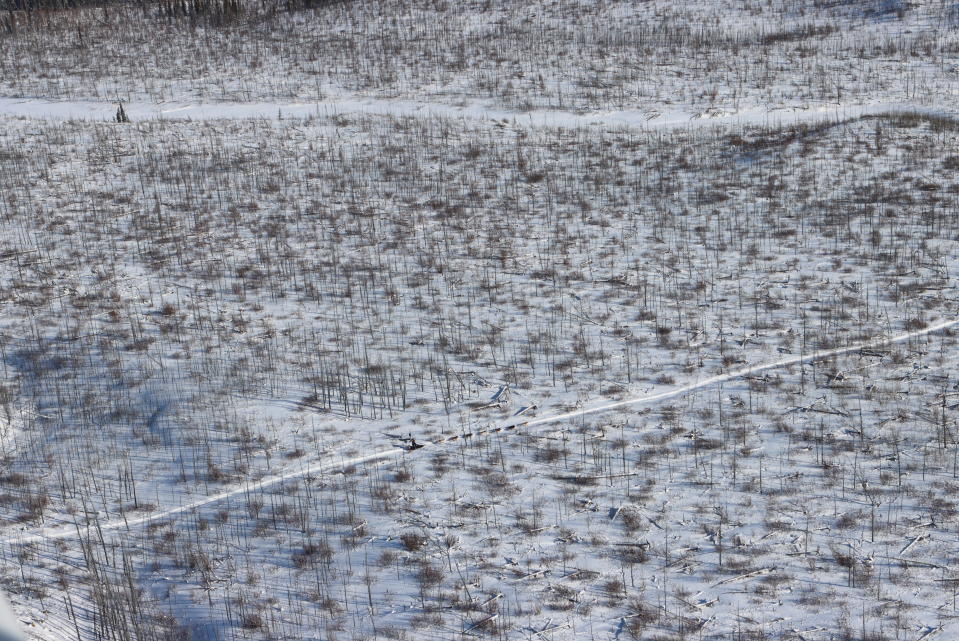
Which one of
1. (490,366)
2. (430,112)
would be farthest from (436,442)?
(430,112)

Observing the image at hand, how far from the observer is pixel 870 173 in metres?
13.9

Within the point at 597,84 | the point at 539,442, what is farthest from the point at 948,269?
the point at 597,84

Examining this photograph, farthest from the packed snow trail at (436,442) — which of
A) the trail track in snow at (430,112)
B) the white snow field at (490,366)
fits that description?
the trail track in snow at (430,112)

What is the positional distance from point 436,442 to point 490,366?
1.51m

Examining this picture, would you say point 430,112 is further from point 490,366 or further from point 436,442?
point 436,442

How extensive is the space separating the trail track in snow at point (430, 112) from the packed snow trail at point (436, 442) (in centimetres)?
901

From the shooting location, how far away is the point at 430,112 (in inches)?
767

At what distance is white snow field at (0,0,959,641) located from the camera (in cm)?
615

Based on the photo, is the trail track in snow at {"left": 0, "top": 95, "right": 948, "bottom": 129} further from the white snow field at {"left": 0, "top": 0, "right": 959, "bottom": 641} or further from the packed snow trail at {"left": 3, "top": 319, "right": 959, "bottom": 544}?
the packed snow trail at {"left": 3, "top": 319, "right": 959, "bottom": 544}

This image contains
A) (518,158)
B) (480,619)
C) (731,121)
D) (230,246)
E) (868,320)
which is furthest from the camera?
(731,121)

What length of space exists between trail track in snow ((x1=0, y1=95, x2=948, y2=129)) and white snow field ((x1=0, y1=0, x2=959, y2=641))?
0.45 ft

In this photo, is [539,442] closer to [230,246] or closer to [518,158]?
[230,246]

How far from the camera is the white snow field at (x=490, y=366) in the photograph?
615cm

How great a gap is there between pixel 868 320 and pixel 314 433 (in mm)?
5922
